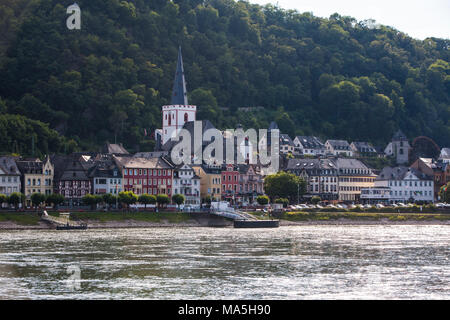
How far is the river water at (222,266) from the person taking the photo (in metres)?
47.6

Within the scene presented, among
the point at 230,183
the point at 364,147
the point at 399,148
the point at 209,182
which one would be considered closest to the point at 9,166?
the point at 209,182

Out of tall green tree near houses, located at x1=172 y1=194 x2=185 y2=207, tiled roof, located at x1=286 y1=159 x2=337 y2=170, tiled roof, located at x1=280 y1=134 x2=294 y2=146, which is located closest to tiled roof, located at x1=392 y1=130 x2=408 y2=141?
tiled roof, located at x1=280 y1=134 x2=294 y2=146

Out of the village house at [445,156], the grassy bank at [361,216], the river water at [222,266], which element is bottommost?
the river water at [222,266]

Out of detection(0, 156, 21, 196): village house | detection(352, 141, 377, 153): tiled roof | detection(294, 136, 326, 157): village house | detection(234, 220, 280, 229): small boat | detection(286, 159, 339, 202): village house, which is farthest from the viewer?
detection(352, 141, 377, 153): tiled roof

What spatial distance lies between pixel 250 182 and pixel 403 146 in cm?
5617

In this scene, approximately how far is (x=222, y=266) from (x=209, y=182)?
8516 cm

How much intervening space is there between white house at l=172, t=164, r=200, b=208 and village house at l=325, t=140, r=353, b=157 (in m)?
56.2

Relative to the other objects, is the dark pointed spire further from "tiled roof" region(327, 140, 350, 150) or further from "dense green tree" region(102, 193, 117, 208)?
"dense green tree" region(102, 193, 117, 208)

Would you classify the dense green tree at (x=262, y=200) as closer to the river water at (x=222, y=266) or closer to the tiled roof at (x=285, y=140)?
the river water at (x=222, y=266)

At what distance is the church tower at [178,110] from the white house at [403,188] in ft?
132

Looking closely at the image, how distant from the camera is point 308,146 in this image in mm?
187750

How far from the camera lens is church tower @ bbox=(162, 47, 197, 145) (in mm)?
177625

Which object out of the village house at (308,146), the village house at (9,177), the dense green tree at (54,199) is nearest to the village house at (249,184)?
the village house at (308,146)

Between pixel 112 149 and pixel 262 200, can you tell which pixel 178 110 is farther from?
pixel 262 200
